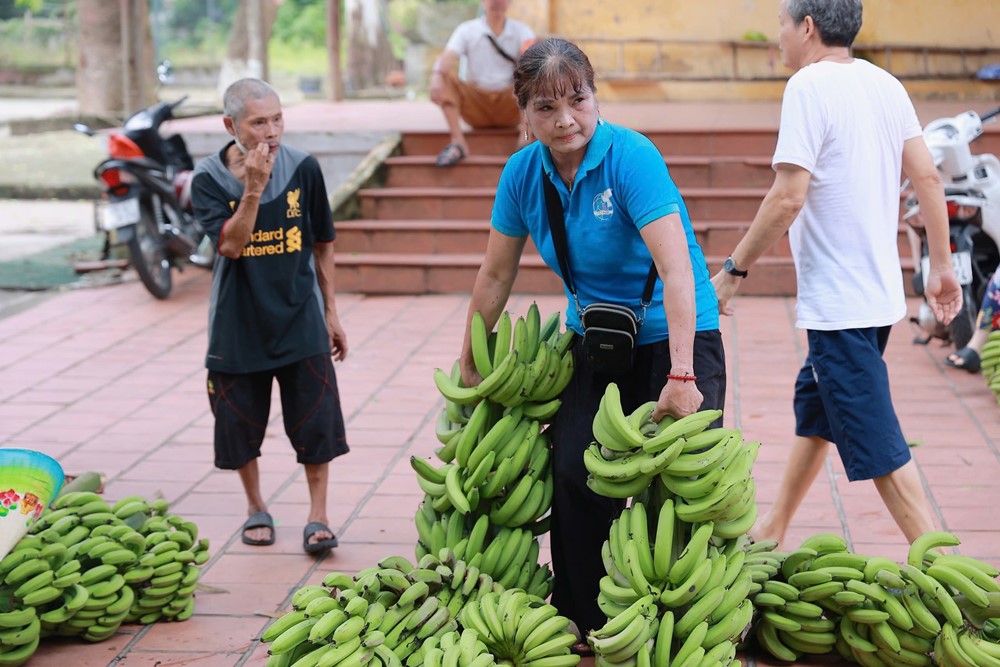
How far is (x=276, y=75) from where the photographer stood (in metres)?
39.7

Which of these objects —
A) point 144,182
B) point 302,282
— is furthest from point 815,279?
point 144,182

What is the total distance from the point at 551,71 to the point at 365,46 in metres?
28.6

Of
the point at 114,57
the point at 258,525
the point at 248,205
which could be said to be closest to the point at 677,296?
the point at 248,205

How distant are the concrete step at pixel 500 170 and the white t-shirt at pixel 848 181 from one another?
586cm

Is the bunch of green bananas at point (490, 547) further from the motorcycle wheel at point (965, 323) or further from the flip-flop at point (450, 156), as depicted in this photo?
the flip-flop at point (450, 156)

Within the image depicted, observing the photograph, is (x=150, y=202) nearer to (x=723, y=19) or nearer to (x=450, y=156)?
(x=450, y=156)

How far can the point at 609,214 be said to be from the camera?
3.20 metres

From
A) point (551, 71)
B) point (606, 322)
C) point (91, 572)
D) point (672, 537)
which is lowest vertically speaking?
point (91, 572)

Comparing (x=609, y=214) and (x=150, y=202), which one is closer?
(x=609, y=214)

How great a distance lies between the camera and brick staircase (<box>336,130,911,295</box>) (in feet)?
29.4

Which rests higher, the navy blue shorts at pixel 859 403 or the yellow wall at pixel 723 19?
the yellow wall at pixel 723 19

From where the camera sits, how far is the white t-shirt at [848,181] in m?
3.66

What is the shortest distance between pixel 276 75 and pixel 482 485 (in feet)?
125

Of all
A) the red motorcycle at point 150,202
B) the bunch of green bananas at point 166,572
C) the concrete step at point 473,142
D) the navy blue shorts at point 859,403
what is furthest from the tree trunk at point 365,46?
the navy blue shorts at point 859,403
